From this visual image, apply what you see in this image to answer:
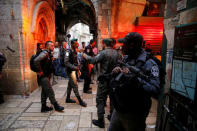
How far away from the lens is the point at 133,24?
755cm

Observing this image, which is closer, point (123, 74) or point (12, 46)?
point (123, 74)

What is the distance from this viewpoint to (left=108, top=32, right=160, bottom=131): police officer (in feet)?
5.63

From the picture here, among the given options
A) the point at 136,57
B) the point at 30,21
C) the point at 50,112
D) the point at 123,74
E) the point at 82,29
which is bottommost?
the point at 50,112

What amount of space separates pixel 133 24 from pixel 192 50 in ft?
20.0

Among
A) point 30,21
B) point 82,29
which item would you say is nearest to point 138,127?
point 30,21

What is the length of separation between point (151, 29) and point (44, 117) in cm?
707

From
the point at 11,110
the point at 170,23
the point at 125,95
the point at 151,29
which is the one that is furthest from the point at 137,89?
the point at 151,29

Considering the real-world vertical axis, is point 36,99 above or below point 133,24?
below

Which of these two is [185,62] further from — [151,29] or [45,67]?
[151,29]

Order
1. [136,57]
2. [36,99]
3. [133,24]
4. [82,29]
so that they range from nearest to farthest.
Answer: [136,57], [36,99], [133,24], [82,29]

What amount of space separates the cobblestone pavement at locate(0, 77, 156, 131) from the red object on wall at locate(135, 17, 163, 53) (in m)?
4.34

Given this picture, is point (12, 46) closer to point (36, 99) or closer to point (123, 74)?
point (36, 99)

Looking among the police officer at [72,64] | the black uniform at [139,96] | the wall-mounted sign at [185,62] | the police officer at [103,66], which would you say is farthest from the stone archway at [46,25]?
the wall-mounted sign at [185,62]

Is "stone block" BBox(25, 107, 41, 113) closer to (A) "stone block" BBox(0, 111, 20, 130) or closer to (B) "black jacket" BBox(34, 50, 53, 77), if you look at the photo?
(A) "stone block" BBox(0, 111, 20, 130)
